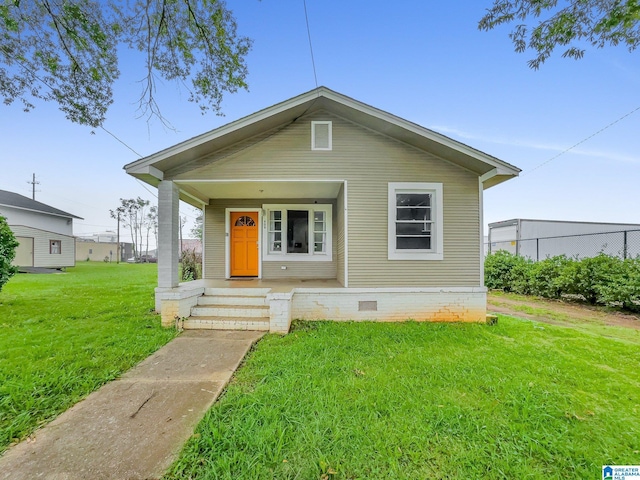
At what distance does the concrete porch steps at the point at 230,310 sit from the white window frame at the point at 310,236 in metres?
2.12

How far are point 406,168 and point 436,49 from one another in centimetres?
517

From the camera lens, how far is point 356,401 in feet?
8.34

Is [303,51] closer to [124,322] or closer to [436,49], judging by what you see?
[436,49]

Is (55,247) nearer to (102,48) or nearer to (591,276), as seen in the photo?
(102,48)

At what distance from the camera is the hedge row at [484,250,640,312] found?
664 cm

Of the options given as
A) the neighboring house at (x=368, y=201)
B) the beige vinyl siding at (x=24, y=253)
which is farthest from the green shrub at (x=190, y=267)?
the beige vinyl siding at (x=24, y=253)

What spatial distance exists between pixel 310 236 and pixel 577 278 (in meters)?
8.05

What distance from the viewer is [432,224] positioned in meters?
5.78

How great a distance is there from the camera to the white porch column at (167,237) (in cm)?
554

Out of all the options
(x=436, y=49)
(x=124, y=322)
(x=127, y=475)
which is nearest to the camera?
(x=127, y=475)

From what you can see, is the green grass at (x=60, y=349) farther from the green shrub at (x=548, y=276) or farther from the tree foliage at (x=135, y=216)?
the tree foliage at (x=135, y=216)

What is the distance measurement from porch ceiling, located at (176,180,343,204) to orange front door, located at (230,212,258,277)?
65 cm

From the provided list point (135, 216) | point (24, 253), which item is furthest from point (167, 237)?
point (135, 216)

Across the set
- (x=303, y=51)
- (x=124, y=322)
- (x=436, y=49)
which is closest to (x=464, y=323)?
(x=124, y=322)
